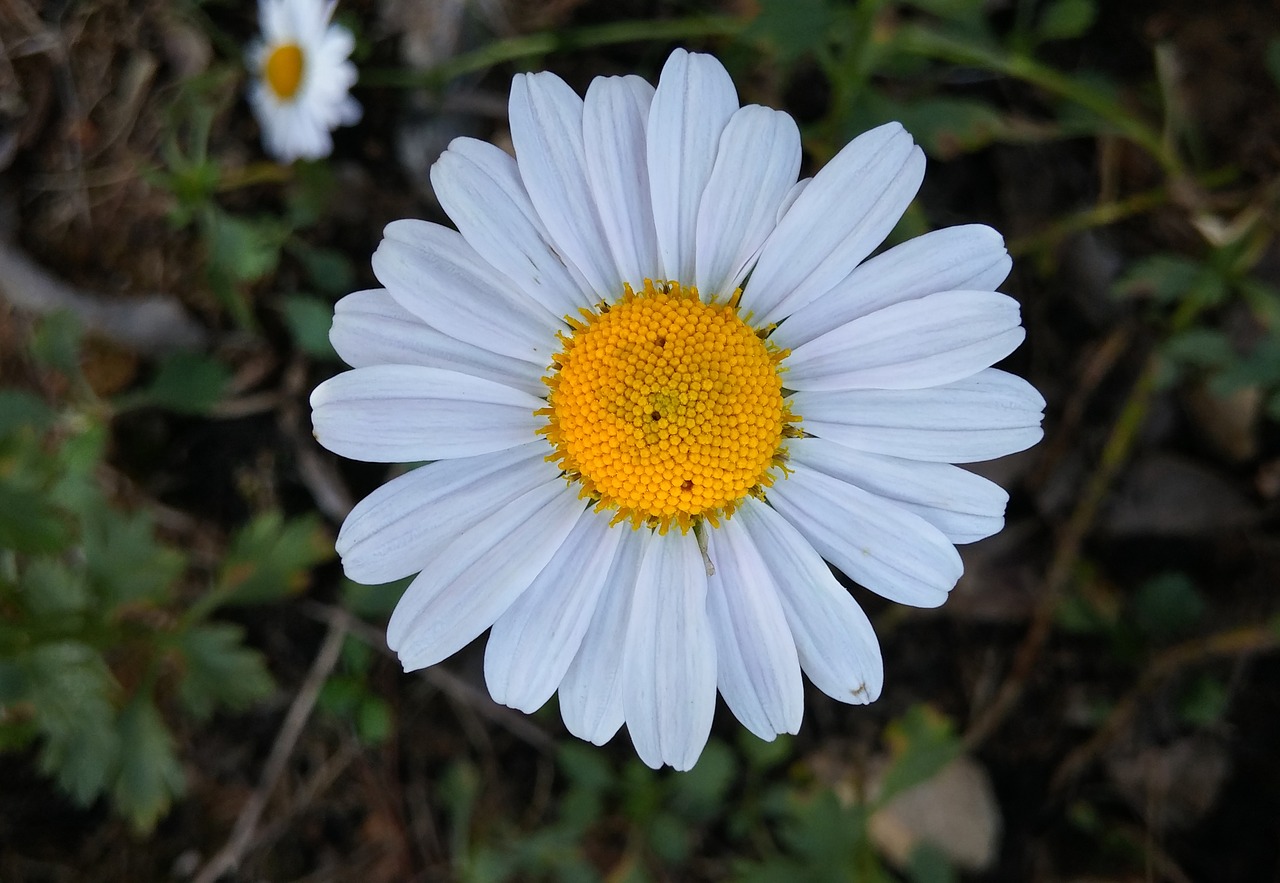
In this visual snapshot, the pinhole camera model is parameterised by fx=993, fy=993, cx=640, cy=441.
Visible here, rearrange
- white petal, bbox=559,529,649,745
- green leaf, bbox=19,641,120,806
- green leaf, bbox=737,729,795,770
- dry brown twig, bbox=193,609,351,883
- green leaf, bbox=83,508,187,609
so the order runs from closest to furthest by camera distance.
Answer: white petal, bbox=559,529,649,745 → green leaf, bbox=19,641,120,806 → green leaf, bbox=83,508,187,609 → green leaf, bbox=737,729,795,770 → dry brown twig, bbox=193,609,351,883

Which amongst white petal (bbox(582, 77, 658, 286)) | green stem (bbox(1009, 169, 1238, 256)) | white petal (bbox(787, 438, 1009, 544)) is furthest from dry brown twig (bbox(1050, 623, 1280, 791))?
white petal (bbox(582, 77, 658, 286))

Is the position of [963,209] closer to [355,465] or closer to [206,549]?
[355,465]

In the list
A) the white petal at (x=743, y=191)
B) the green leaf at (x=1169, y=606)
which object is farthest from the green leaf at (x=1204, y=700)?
the white petal at (x=743, y=191)

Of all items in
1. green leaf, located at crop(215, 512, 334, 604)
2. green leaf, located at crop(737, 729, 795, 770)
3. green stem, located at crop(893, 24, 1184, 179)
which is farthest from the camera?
green leaf, located at crop(737, 729, 795, 770)

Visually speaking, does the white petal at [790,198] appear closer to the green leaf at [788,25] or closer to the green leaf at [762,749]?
Result: the green leaf at [788,25]

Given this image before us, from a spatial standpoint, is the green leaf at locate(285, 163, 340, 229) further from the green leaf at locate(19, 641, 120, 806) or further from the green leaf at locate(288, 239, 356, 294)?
the green leaf at locate(19, 641, 120, 806)

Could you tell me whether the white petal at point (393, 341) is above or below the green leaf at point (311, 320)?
above
